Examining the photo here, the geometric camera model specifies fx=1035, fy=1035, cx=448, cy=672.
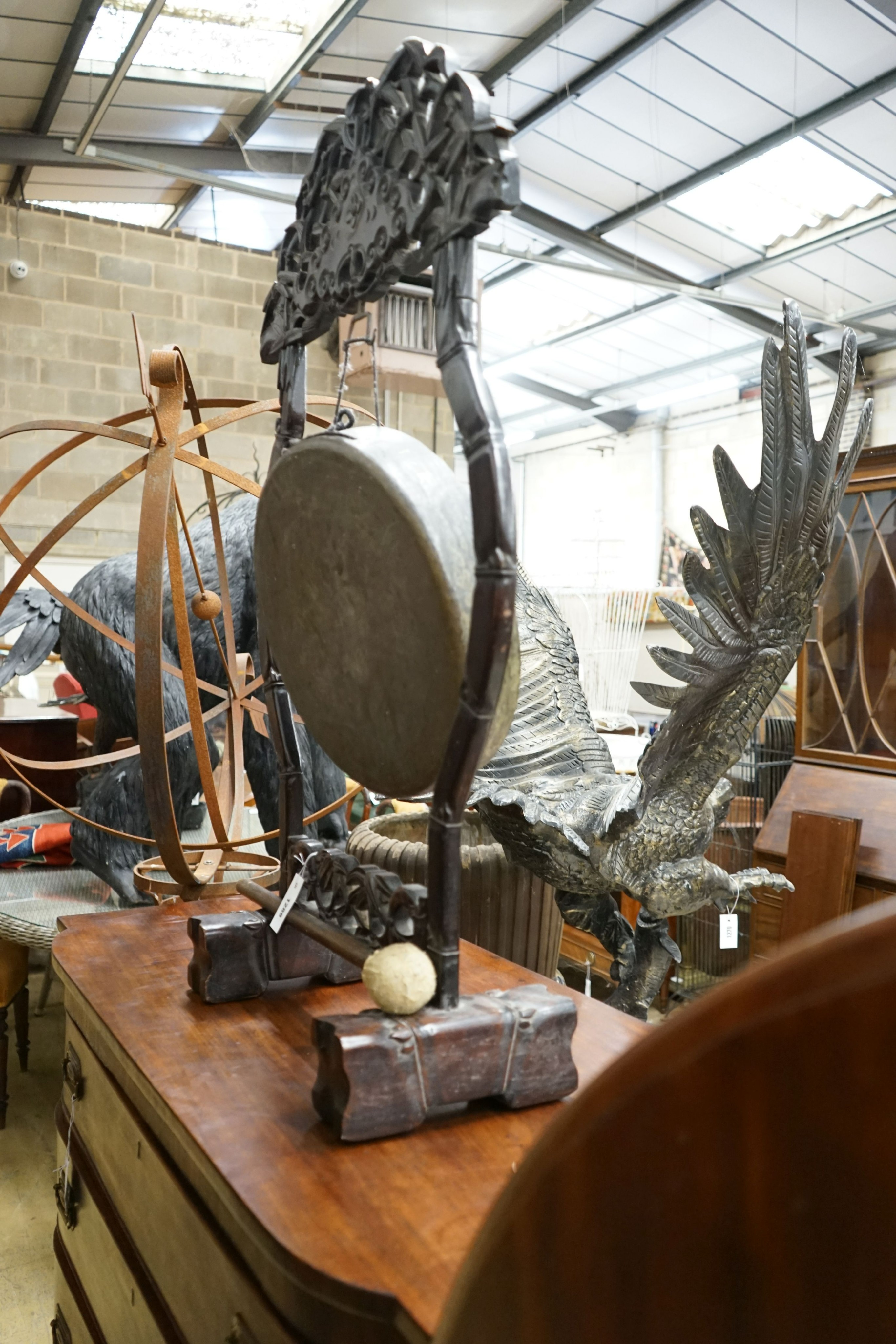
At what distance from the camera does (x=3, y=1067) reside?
2.75 meters

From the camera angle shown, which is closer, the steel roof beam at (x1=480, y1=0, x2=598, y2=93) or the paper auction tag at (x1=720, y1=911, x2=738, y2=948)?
the paper auction tag at (x1=720, y1=911, x2=738, y2=948)

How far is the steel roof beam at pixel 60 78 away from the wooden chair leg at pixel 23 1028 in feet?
14.2

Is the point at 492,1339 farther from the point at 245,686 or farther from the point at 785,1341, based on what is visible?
the point at 245,686

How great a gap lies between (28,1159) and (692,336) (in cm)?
892

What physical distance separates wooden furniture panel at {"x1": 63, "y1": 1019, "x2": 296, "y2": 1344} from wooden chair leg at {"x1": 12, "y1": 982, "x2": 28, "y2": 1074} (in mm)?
1934

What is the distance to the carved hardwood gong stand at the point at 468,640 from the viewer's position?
92 cm

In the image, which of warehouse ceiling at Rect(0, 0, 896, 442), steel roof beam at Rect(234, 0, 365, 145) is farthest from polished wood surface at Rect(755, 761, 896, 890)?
steel roof beam at Rect(234, 0, 365, 145)

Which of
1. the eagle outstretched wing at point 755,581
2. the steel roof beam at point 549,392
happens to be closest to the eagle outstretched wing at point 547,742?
the eagle outstretched wing at point 755,581

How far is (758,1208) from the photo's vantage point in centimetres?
20

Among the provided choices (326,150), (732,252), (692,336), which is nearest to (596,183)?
(732,252)

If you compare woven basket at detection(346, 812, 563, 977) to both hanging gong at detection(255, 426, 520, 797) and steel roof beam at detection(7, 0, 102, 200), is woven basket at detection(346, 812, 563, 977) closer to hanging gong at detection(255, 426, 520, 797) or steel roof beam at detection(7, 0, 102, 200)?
hanging gong at detection(255, 426, 520, 797)

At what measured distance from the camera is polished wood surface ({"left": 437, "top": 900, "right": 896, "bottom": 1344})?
19cm

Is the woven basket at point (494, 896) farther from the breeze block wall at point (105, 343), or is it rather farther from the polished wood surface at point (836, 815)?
the breeze block wall at point (105, 343)

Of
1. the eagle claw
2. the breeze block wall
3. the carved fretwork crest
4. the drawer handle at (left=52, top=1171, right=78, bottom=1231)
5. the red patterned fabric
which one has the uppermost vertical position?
the breeze block wall
